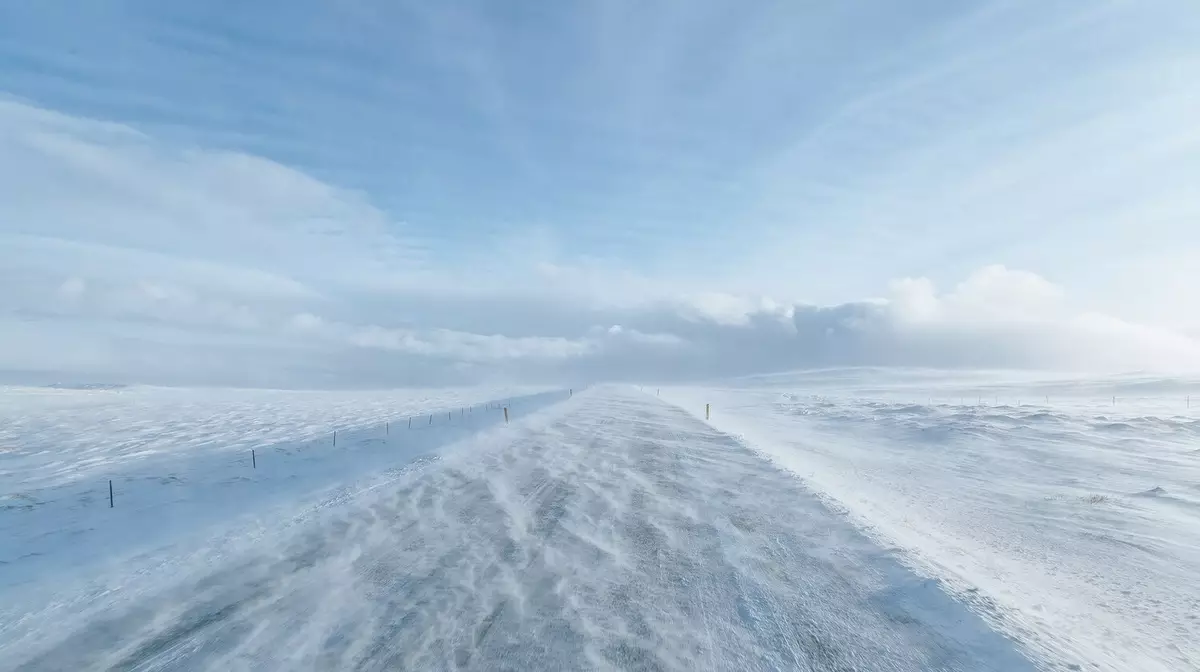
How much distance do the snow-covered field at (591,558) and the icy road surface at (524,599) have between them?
52 mm

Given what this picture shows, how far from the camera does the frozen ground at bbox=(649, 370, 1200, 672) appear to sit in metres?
9.19

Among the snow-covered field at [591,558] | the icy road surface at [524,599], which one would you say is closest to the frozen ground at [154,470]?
the snow-covered field at [591,558]

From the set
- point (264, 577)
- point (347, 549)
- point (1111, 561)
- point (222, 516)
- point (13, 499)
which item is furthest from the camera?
point (13, 499)

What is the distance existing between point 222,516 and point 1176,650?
20.2m

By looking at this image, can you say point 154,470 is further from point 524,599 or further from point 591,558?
point 524,599

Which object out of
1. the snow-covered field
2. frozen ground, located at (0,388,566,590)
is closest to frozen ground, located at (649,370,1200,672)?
the snow-covered field

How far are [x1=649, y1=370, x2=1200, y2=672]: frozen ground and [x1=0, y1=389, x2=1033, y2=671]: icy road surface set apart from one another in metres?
1.52

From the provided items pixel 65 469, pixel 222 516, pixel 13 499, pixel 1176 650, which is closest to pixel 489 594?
pixel 222 516

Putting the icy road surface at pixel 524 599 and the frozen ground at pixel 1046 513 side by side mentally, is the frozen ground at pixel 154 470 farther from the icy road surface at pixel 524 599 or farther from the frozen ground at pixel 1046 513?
the frozen ground at pixel 1046 513

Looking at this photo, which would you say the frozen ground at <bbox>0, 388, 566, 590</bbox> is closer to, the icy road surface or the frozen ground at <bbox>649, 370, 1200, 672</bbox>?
the icy road surface

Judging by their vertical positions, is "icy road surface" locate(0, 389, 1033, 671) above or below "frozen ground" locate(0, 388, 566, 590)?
below

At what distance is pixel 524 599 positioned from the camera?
31.1 ft

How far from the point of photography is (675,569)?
35.8 feet

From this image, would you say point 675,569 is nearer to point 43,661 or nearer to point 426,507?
point 426,507
